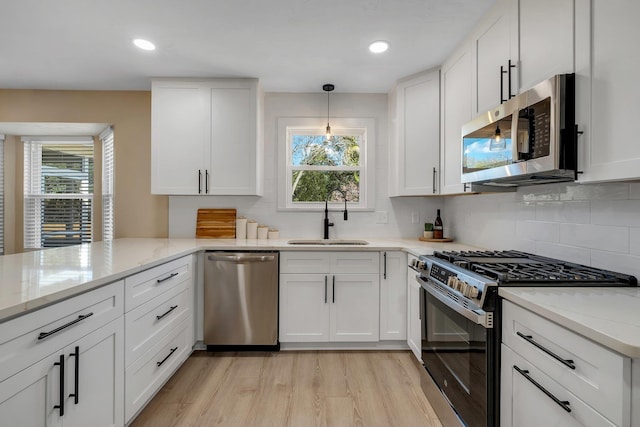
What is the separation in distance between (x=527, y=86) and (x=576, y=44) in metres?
0.33

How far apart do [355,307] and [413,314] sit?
481 millimetres

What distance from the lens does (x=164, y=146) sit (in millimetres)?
3006

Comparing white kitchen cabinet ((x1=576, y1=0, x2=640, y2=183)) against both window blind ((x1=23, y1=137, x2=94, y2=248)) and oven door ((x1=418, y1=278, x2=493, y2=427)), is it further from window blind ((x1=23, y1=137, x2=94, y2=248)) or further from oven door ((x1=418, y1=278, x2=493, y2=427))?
window blind ((x1=23, y1=137, x2=94, y2=248))

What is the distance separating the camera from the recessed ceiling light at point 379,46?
2.37 m

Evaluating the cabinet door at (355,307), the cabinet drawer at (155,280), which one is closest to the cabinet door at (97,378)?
the cabinet drawer at (155,280)

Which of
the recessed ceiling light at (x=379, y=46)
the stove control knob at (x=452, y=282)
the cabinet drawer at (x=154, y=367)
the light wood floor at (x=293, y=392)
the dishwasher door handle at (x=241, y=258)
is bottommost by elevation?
the light wood floor at (x=293, y=392)

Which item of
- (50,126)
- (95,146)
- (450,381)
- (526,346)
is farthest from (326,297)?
(50,126)

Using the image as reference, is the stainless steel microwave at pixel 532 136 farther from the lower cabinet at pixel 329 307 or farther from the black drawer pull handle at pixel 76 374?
the black drawer pull handle at pixel 76 374

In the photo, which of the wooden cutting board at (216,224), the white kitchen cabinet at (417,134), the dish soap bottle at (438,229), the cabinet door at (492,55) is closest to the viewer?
the cabinet door at (492,55)

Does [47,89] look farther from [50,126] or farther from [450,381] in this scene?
[450,381]

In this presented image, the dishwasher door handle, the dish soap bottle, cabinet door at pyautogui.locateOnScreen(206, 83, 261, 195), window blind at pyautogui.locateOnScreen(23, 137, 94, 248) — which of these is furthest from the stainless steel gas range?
window blind at pyautogui.locateOnScreen(23, 137, 94, 248)

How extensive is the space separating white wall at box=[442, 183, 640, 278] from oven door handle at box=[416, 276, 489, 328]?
0.68 m

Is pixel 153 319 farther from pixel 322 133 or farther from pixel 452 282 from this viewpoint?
pixel 322 133

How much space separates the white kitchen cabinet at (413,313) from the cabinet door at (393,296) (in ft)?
0.23
